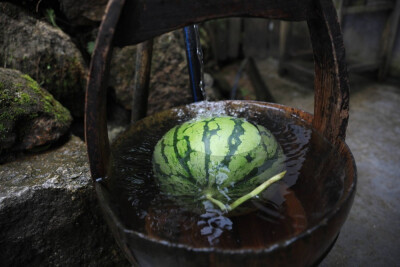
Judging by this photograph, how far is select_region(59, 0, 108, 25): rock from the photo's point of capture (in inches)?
119

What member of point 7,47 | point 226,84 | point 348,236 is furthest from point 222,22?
point 348,236

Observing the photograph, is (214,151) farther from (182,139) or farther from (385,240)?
(385,240)

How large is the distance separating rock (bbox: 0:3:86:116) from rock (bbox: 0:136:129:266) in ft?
3.34

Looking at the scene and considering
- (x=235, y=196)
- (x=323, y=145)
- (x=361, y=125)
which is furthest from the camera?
(x=361, y=125)

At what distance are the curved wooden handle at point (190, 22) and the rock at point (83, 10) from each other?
2.18 m

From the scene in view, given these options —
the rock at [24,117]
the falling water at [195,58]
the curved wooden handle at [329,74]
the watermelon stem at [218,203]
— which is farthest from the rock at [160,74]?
the watermelon stem at [218,203]

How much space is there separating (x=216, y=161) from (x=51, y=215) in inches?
40.6

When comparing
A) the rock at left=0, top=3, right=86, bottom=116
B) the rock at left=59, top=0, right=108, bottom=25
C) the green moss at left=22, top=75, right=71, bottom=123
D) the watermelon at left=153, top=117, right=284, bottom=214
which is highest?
the rock at left=59, top=0, right=108, bottom=25

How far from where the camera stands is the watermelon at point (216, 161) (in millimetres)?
1532

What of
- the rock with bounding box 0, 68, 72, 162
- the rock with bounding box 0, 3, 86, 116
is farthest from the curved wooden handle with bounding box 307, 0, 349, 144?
the rock with bounding box 0, 3, 86, 116

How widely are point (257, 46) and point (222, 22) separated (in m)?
1.14

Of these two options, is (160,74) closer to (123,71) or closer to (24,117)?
(123,71)

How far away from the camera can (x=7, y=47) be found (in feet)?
8.86

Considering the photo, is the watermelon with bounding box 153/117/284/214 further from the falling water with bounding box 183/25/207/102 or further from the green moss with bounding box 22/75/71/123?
the green moss with bounding box 22/75/71/123
